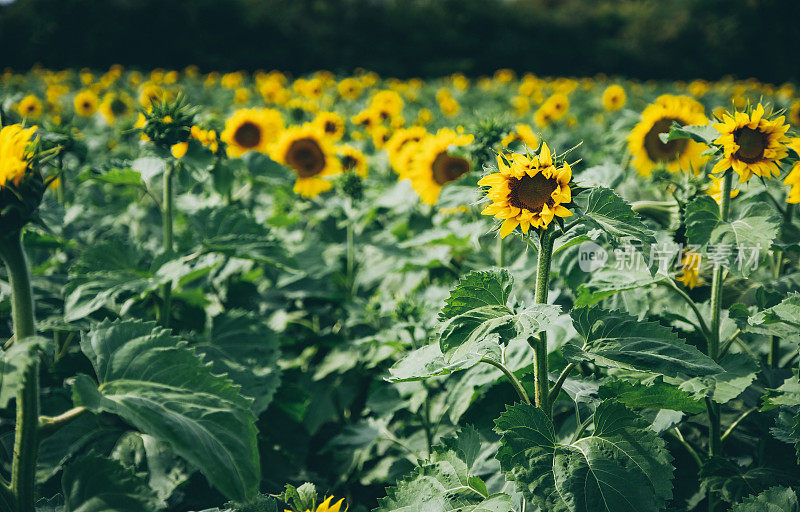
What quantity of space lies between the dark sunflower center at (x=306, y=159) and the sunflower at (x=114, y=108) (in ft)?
8.38

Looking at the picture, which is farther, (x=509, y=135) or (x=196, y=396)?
(x=509, y=135)

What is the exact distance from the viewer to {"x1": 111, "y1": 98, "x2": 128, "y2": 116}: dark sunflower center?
5.07 meters

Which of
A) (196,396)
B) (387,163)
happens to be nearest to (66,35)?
(387,163)

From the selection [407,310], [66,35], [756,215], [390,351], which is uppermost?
[66,35]

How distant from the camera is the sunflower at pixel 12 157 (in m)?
1.11

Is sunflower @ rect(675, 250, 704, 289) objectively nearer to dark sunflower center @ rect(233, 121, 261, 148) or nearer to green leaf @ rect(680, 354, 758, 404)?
green leaf @ rect(680, 354, 758, 404)

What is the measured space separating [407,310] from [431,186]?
0.97m

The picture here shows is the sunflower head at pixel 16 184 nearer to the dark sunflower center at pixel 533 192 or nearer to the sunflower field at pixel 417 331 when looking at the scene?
the sunflower field at pixel 417 331

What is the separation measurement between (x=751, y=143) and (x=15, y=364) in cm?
181

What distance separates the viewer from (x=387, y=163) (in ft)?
13.5

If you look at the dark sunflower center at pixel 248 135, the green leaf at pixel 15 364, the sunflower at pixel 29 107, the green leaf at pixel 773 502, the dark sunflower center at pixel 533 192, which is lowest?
the green leaf at pixel 773 502

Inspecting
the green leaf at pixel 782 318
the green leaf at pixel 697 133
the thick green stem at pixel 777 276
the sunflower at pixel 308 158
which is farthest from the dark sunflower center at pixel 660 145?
the sunflower at pixel 308 158

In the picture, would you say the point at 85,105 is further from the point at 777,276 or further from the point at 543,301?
the point at 777,276

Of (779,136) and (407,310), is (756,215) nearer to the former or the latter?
(779,136)
